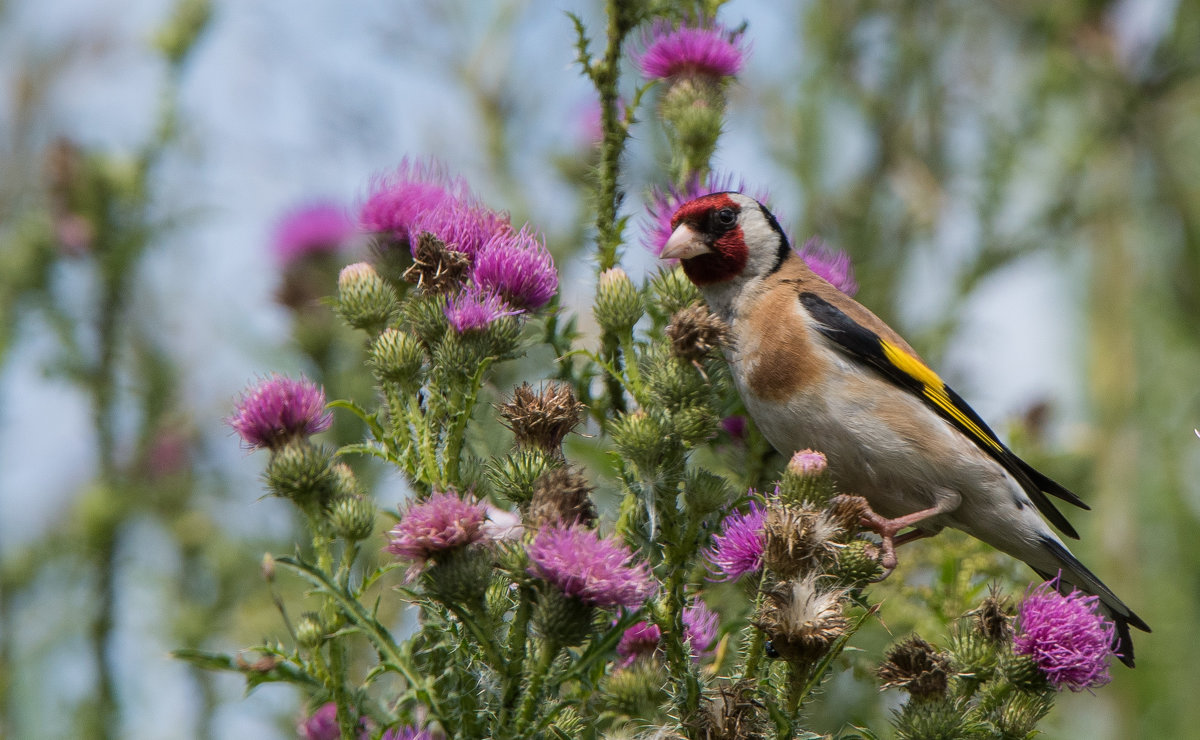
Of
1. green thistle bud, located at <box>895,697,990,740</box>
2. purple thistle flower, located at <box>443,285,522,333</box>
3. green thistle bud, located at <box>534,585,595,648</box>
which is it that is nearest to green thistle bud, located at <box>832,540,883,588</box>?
green thistle bud, located at <box>895,697,990,740</box>

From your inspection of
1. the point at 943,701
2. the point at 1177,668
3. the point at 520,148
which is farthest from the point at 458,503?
the point at 1177,668

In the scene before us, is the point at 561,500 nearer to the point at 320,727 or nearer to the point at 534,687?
the point at 534,687

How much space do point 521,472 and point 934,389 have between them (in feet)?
6.15

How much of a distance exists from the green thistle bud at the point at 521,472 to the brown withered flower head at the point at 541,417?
36 mm

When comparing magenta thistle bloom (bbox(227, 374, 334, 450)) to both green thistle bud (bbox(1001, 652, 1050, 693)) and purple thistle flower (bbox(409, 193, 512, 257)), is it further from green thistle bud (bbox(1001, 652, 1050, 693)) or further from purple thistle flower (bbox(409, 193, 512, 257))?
green thistle bud (bbox(1001, 652, 1050, 693))

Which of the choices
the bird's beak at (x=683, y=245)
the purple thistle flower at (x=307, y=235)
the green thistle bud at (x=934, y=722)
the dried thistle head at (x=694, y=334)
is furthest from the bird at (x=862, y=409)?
the purple thistle flower at (x=307, y=235)

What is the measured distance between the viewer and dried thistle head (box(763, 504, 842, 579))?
8.29 feet

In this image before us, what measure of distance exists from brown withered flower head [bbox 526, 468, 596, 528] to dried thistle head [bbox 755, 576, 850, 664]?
1.44 ft

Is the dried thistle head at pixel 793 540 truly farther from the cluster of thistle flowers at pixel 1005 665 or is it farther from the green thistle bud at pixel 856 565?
the cluster of thistle flowers at pixel 1005 665

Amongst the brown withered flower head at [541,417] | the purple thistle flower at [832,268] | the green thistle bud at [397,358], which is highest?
the purple thistle flower at [832,268]

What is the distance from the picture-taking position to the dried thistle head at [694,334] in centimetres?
293

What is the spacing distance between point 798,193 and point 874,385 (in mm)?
2891

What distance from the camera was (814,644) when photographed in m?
2.45

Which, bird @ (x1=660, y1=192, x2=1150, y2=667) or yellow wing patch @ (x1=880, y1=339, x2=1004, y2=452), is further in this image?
yellow wing patch @ (x1=880, y1=339, x2=1004, y2=452)
